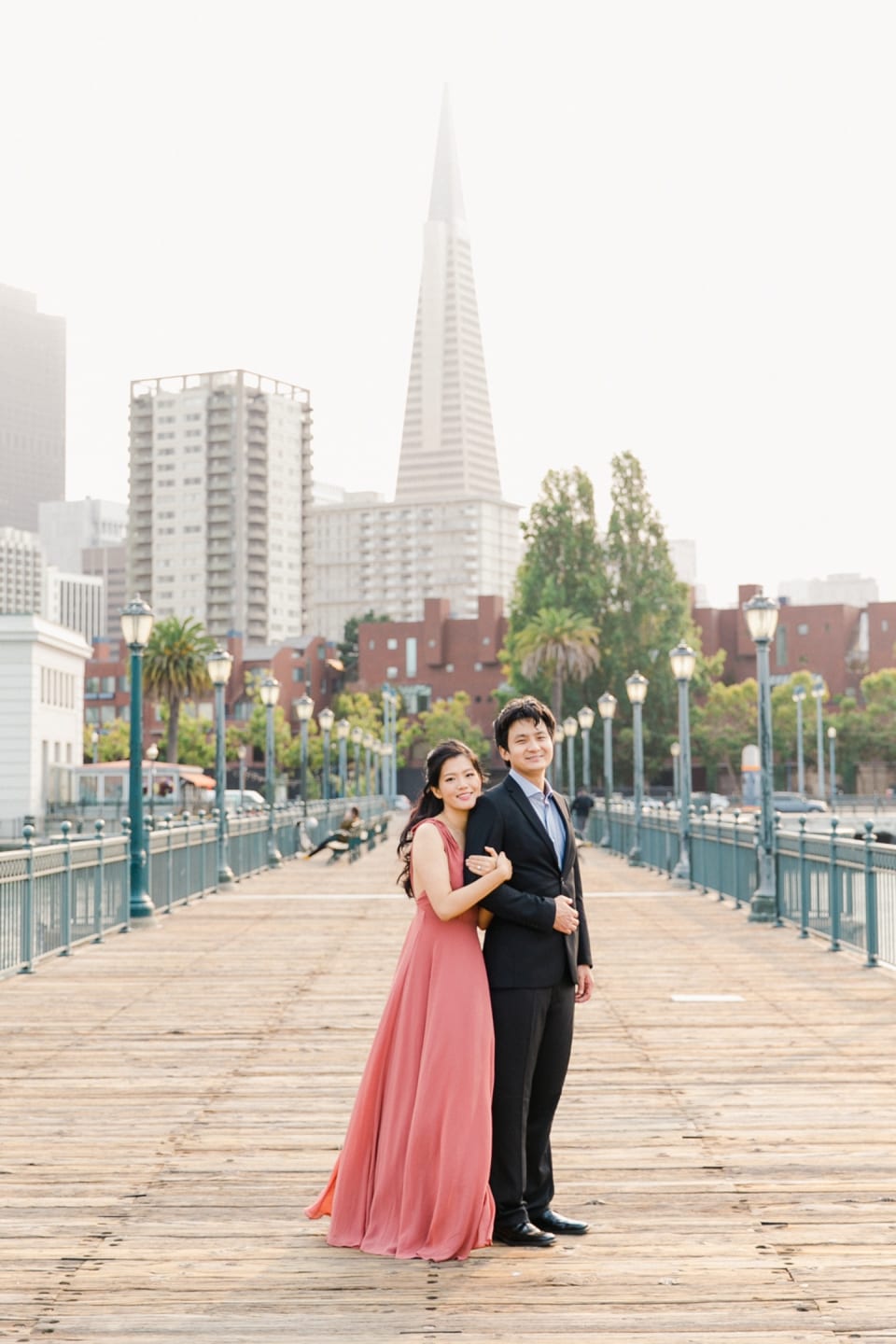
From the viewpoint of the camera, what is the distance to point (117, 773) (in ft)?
233

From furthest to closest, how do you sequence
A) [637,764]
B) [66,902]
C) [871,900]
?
[637,764] → [66,902] → [871,900]

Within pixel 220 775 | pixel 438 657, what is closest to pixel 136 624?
pixel 220 775

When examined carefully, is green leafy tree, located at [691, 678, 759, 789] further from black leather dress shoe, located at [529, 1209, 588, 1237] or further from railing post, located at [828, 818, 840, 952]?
black leather dress shoe, located at [529, 1209, 588, 1237]

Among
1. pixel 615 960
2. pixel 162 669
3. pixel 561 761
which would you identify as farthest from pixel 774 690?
pixel 615 960

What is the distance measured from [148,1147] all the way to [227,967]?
25.7 ft

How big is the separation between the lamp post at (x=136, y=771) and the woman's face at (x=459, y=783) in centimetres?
1397

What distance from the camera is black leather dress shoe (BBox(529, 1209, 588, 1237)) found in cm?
582

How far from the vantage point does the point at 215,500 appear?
192750 mm

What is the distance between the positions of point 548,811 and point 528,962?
538 mm

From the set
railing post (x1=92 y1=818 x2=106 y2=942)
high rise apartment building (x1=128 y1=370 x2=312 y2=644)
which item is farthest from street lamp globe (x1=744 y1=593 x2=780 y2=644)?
high rise apartment building (x1=128 y1=370 x2=312 y2=644)

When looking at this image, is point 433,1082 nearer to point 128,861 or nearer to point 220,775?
point 128,861

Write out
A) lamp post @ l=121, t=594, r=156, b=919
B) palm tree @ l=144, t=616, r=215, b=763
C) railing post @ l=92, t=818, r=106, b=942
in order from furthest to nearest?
palm tree @ l=144, t=616, r=215, b=763 < lamp post @ l=121, t=594, r=156, b=919 < railing post @ l=92, t=818, r=106, b=942

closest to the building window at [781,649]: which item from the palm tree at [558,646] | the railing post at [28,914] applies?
the palm tree at [558,646]

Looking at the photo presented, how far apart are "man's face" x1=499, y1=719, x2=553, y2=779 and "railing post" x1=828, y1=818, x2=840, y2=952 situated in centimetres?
1105
